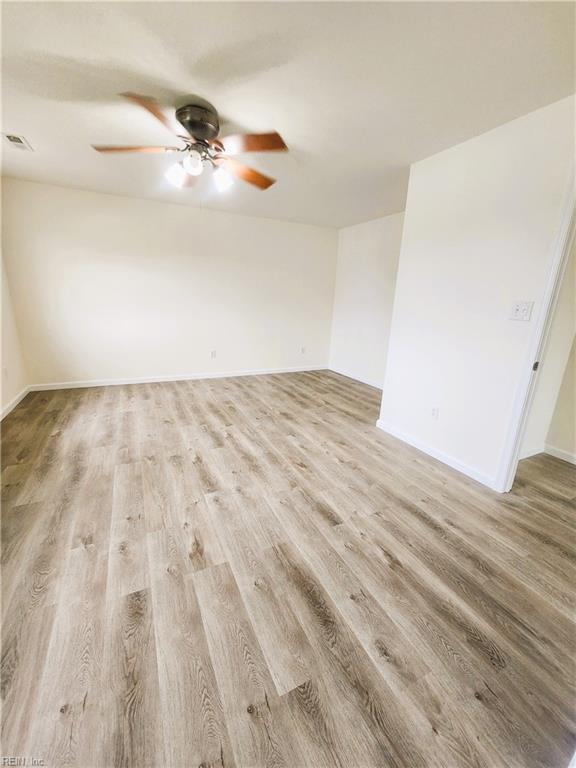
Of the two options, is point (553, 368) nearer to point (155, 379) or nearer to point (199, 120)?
point (199, 120)

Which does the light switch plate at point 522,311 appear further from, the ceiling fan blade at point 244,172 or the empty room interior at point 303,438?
the ceiling fan blade at point 244,172

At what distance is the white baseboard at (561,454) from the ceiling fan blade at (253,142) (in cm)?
347

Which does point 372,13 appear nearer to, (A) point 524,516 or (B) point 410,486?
(B) point 410,486

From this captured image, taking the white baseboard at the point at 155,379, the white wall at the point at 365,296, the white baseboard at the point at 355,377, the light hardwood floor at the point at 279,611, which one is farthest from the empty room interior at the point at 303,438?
the white baseboard at the point at 355,377

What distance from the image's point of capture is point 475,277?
7.52 feet

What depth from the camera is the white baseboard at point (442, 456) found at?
233cm

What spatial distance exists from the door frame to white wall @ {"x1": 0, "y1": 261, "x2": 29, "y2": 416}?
4615mm

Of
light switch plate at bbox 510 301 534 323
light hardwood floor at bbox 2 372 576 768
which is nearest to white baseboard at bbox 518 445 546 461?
light hardwood floor at bbox 2 372 576 768

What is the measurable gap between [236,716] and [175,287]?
14.3 feet

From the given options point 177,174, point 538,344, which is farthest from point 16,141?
point 538,344

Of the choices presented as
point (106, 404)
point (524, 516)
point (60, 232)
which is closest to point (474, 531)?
point (524, 516)

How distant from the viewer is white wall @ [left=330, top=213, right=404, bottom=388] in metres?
4.46

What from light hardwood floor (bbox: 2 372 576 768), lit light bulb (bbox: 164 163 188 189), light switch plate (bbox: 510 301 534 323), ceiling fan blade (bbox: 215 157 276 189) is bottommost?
light hardwood floor (bbox: 2 372 576 768)

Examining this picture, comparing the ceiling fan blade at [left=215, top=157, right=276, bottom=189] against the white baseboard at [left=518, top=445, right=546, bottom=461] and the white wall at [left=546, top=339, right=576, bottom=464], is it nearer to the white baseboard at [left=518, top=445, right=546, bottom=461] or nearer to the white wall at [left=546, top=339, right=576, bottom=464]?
the white wall at [left=546, top=339, right=576, bottom=464]
